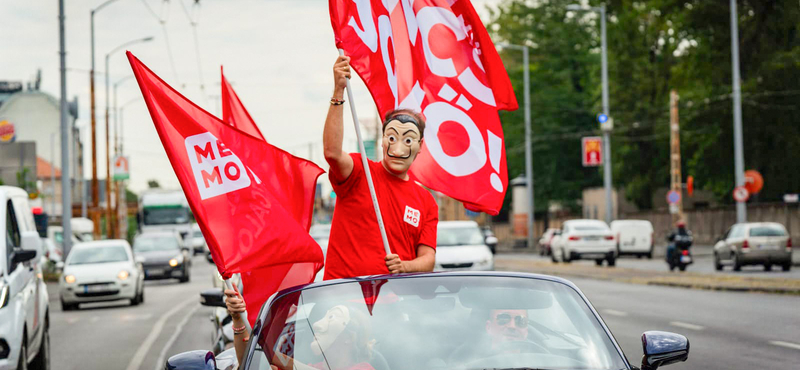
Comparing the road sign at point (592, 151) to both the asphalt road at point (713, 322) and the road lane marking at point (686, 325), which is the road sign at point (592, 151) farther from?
the road lane marking at point (686, 325)

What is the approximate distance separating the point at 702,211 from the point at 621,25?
10.1 meters

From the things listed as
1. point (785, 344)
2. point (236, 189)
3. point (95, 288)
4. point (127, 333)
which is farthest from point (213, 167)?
point (95, 288)

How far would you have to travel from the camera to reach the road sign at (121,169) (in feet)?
171

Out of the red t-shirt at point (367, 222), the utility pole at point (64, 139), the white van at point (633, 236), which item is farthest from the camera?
the white van at point (633, 236)

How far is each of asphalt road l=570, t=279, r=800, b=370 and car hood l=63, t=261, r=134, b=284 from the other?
9.78 m

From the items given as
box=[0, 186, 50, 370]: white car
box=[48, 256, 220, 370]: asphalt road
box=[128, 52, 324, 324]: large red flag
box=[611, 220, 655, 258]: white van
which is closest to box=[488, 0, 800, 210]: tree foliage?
box=[611, 220, 655, 258]: white van

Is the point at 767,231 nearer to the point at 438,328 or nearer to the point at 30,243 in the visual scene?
the point at 30,243

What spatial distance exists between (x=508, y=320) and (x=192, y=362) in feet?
4.26

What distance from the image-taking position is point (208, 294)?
8.60 m

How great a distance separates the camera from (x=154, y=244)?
37625 millimetres

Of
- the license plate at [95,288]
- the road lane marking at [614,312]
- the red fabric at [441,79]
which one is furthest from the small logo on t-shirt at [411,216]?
the license plate at [95,288]

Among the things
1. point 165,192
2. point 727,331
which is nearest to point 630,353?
point 727,331

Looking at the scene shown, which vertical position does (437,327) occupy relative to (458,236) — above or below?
above

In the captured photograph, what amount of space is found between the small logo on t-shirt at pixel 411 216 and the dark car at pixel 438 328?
90cm
